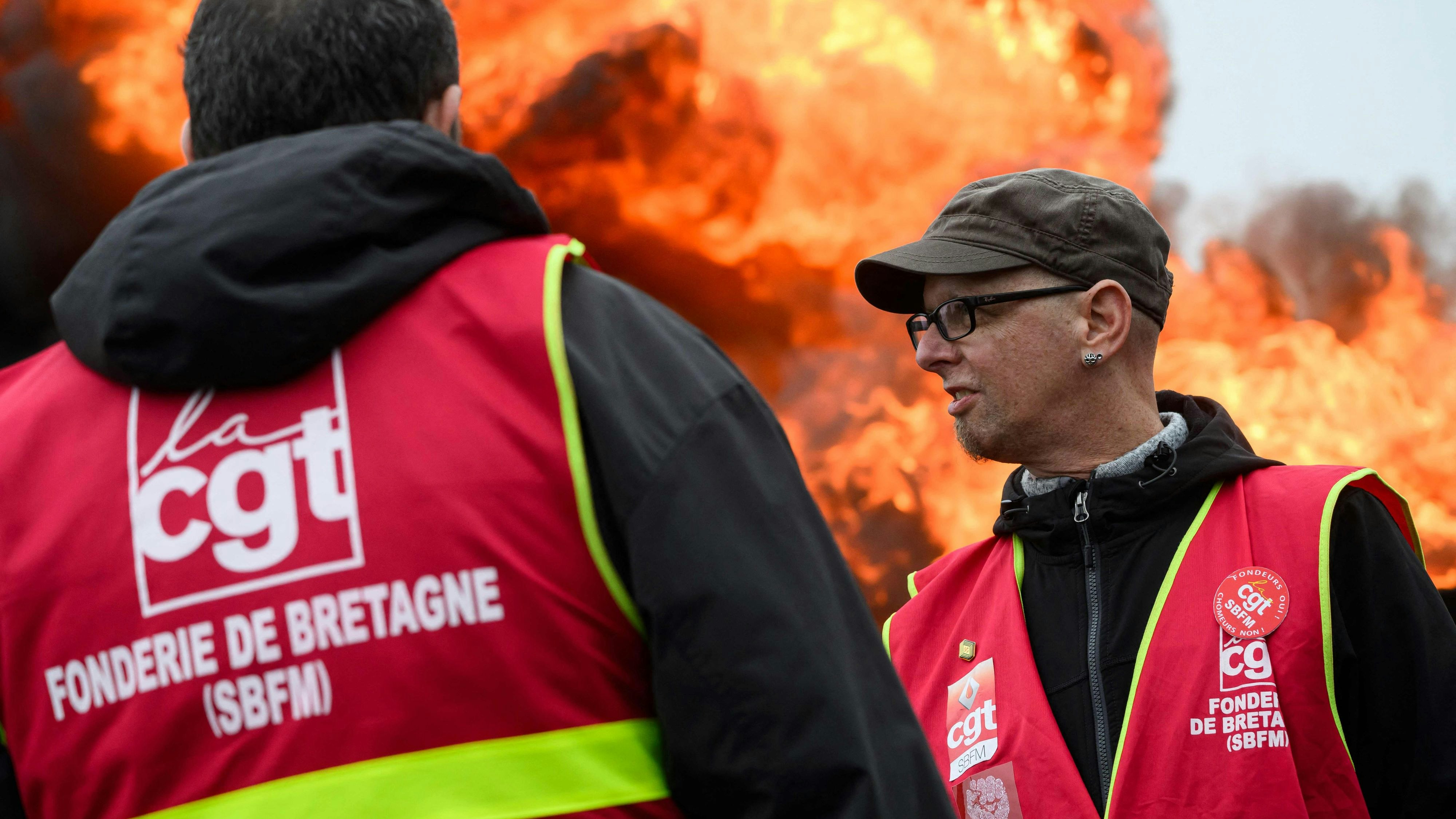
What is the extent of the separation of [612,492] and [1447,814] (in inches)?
79.5

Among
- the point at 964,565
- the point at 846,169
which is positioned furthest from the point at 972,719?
the point at 846,169

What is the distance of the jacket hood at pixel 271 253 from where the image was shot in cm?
143

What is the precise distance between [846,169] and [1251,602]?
9.35 metres

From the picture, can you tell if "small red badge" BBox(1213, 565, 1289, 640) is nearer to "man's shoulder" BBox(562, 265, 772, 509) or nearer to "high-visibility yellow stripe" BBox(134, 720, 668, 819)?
"man's shoulder" BBox(562, 265, 772, 509)

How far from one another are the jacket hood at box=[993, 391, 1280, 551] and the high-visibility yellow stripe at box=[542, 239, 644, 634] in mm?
1809

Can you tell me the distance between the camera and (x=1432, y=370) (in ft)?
40.1

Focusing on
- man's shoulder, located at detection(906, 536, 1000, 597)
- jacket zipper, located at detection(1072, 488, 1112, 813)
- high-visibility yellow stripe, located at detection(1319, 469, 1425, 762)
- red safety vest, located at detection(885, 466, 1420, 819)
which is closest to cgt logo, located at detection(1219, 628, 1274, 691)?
red safety vest, located at detection(885, 466, 1420, 819)

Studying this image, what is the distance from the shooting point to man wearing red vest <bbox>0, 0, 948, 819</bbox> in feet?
4.60

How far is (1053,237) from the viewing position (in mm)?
3133

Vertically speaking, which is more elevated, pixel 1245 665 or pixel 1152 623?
pixel 1152 623

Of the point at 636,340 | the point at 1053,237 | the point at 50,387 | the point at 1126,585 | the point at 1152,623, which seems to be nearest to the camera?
the point at 636,340

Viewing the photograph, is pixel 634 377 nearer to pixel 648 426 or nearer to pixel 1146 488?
pixel 648 426

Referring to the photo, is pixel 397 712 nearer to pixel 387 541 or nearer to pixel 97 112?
pixel 387 541

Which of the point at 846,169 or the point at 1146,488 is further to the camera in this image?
the point at 846,169
